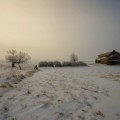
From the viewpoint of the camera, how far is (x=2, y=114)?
711 centimetres

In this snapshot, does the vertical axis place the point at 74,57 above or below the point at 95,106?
above

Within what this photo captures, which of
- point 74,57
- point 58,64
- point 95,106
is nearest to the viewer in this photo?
point 95,106

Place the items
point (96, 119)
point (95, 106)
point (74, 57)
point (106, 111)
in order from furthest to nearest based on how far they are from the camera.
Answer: point (74, 57), point (95, 106), point (106, 111), point (96, 119)

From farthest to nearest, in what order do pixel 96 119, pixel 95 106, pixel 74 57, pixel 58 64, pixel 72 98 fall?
pixel 74 57, pixel 58 64, pixel 72 98, pixel 95 106, pixel 96 119

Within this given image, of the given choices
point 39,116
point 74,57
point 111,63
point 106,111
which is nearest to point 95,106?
point 106,111

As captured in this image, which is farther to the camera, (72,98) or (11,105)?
(72,98)

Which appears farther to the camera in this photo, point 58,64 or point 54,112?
point 58,64

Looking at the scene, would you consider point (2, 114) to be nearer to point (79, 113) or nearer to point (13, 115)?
point (13, 115)

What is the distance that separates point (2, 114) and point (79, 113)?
3529mm

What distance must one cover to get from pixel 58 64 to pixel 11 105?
4431cm

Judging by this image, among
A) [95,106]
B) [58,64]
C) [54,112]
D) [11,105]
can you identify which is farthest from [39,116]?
[58,64]

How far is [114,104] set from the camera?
28.7 feet

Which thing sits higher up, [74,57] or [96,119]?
[74,57]

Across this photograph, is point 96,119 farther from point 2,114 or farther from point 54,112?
point 2,114
